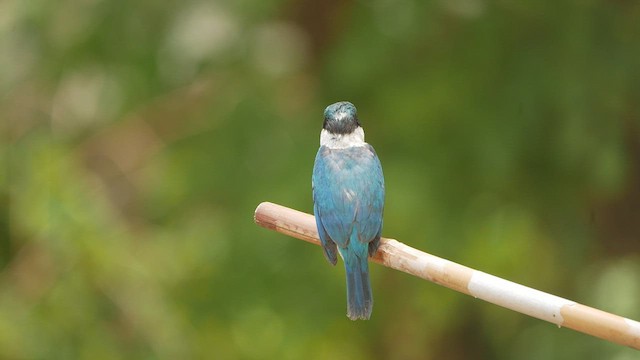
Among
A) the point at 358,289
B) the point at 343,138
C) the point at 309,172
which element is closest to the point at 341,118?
the point at 343,138

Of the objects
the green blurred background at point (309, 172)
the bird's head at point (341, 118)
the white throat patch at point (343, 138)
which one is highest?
the bird's head at point (341, 118)

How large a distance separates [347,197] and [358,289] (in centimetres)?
17

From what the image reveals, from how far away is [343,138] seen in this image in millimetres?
1305

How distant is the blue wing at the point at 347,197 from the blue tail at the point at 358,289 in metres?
0.02

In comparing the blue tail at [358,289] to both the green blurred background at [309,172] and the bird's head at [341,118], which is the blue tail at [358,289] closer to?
the bird's head at [341,118]

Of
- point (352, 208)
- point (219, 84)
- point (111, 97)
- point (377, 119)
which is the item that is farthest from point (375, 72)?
point (352, 208)

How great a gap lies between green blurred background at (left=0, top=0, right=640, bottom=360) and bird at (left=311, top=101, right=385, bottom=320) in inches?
76.9

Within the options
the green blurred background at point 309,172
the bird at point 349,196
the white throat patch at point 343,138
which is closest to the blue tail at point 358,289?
the bird at point 349,196

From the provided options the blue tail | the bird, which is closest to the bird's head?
the bird

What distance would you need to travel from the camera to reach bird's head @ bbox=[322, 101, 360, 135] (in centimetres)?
130

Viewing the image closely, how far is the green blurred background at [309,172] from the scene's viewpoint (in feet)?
11.5

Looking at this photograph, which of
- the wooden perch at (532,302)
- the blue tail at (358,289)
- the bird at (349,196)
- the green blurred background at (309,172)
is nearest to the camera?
the wooden perch at (532,302)

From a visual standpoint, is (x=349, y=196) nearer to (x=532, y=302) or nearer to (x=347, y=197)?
(x=347, y=197)

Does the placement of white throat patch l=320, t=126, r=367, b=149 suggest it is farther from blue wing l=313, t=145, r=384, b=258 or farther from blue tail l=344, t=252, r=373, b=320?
blue tail l=344, t=252, r=373, b=320
